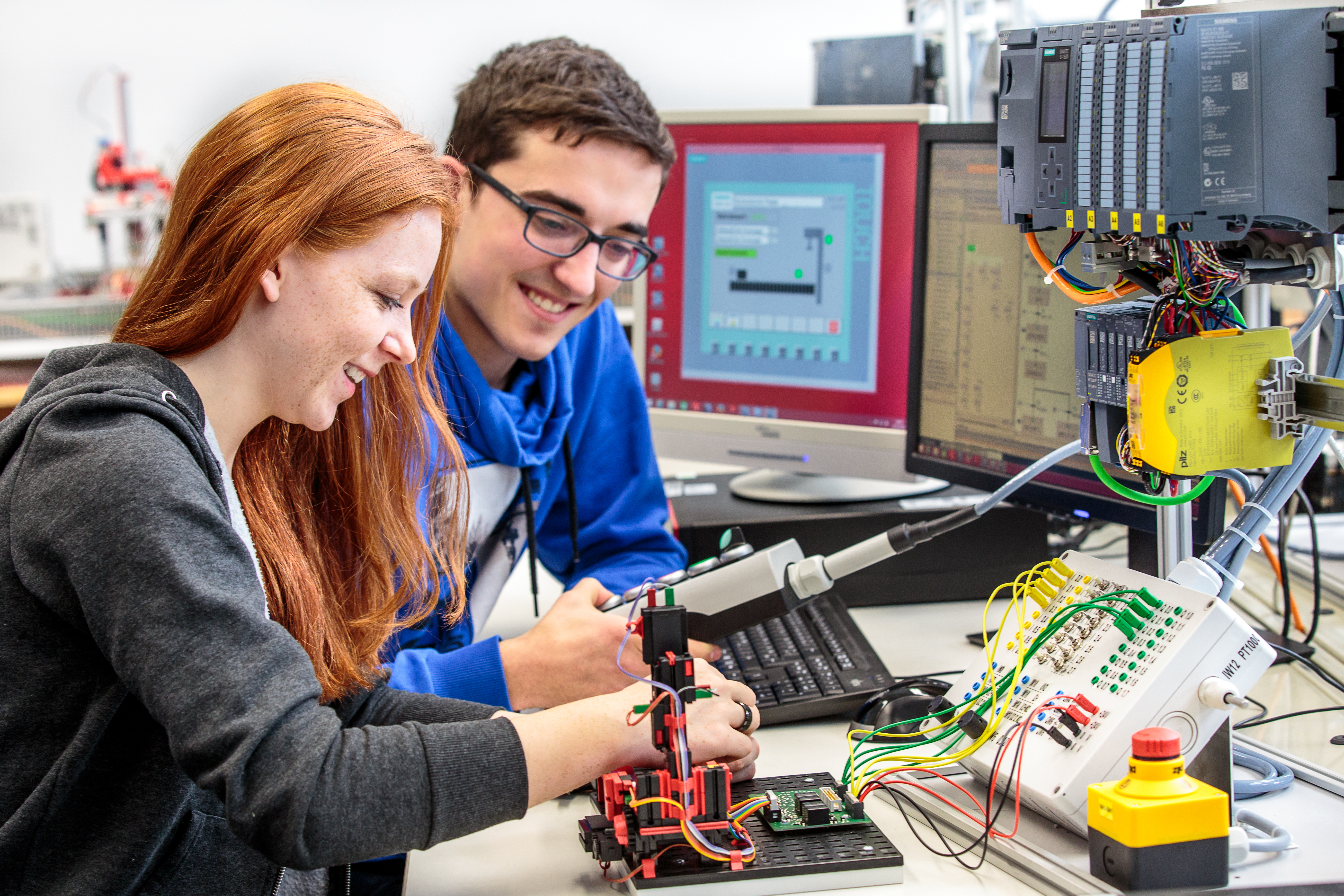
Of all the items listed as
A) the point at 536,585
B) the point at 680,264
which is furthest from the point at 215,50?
the point at 536,585

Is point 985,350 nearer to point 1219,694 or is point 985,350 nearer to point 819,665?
point 819,665

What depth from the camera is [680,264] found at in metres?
1.68

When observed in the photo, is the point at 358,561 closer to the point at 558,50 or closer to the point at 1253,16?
the point at 558,50

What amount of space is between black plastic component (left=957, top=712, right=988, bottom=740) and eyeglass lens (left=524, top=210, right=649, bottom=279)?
2.21 ft

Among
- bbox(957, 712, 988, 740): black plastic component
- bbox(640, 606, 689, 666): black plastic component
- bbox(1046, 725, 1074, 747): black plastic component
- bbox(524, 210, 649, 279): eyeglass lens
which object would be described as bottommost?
bbox(957, 712, 988, 740): black plastic component

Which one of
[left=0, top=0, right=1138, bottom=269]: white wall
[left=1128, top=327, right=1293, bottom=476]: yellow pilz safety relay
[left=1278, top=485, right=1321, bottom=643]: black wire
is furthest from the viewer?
[left=0, top=0, right=1138, bottom=269]: white wall

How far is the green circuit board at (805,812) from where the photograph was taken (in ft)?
2.55

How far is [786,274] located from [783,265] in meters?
0.01

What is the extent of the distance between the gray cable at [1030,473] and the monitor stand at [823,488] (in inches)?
21.4

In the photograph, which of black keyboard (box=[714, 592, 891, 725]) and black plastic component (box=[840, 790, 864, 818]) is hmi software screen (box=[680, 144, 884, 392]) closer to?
black keyboard (box=[714, 592, 891, 725])

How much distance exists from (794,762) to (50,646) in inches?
23.1

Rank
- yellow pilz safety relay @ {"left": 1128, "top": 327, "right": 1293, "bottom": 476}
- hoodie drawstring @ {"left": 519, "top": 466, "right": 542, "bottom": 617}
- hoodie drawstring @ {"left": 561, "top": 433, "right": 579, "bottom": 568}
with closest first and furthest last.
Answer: yellow pilz safety relay @ {"left": 1128, "top": 327, "right": 1293, "bottom": 476} < hoodie drawstring @ {"left": 519, "top": 466, "right": 542, "bottom": 617} < hoodie drawstring @ {"left": 561, "top": 433, "right": 579, "bottom": 568}

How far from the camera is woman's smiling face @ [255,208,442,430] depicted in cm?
79

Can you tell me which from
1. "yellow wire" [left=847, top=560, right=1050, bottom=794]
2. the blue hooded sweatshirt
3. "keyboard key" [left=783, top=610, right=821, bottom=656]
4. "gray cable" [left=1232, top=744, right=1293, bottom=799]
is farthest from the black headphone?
the blue hooded sweatshirt
